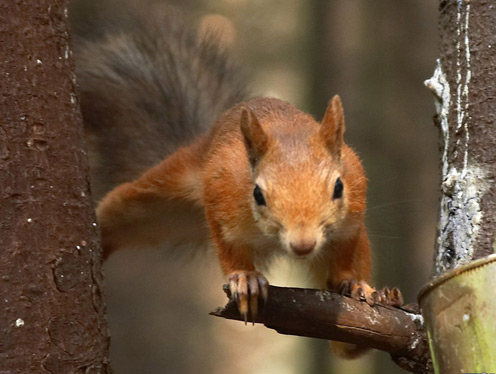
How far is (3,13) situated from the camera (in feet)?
5.94

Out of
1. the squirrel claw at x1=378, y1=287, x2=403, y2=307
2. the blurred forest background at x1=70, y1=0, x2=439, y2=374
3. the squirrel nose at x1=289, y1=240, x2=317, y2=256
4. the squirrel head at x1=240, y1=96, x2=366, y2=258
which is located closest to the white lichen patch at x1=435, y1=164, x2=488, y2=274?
the squirrel claw at x1=378, y1=287, x2=403, y2=307

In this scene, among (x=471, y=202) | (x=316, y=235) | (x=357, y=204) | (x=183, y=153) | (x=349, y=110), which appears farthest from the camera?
(x=349, y=110)

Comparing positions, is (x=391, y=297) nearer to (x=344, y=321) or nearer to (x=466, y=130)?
(x=344, y=321)

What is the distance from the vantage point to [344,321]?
5.97ft

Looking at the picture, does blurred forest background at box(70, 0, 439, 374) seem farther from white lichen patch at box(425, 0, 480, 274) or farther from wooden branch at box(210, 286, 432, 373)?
wooden branch at box(210, 286, 432, 373)

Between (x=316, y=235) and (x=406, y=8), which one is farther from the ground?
(x=406, y=8)

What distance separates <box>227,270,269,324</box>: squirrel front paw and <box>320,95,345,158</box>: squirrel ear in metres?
0.38

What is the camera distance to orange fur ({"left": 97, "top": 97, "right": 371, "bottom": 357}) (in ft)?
5.98

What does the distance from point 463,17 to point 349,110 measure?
2.01m

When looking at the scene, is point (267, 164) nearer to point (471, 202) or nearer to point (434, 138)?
point (471, 202)

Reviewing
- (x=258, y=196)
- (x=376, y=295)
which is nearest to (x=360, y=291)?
(x=376, y=295)

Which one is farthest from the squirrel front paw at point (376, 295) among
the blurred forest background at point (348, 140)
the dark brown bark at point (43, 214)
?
the blurred forest background at point (348, 140)

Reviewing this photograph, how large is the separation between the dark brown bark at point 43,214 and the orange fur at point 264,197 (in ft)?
1.22

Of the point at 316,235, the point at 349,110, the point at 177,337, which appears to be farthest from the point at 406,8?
the point at 316,235
